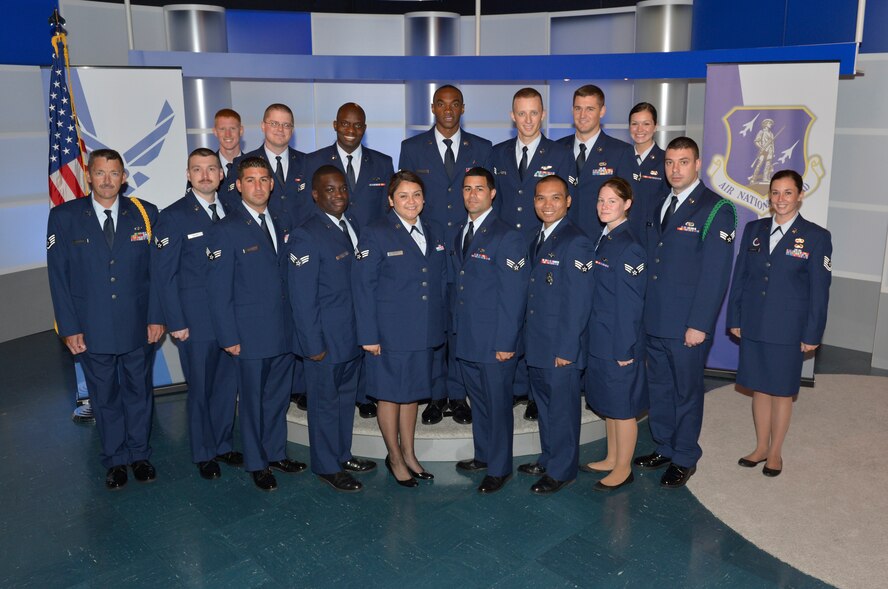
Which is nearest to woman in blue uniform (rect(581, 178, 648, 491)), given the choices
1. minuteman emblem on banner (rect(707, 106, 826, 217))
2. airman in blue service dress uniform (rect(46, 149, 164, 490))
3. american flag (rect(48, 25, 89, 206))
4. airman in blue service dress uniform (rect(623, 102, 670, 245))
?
airman in blue service dress uniform (rect(623, 102, 670, 245))

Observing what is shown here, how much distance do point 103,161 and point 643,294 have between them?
10.2 ft

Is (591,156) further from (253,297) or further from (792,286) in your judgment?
(253,297)

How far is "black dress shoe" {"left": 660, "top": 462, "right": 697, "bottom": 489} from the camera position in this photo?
4395 millimetres

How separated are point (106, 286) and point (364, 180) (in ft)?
5.61

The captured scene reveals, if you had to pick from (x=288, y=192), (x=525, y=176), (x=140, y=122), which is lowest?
(x=288, y=192)

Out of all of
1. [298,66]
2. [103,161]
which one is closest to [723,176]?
[298,66]

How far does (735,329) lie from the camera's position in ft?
14.9

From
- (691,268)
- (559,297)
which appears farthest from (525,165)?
(691,268)

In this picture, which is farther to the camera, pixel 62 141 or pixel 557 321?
pixel 62 141

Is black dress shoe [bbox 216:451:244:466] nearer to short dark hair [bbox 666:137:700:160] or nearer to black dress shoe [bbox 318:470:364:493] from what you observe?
black dress shoe [bbox 318:470:364:493]

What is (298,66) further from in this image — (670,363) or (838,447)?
(838,447)

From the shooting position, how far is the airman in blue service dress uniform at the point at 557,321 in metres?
3.97

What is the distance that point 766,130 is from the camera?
5668 millimetres

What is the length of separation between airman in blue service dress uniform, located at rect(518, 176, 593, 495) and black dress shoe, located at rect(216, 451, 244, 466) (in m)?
1.87
